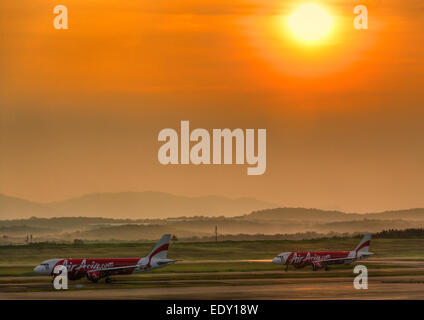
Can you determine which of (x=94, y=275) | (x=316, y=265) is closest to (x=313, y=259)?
(x=316, y=265)

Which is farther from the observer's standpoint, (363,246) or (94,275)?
(363,246)

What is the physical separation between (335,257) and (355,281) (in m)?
31.1

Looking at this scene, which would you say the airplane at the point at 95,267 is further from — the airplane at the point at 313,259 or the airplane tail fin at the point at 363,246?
the airplane tail fin at the point at 363,246

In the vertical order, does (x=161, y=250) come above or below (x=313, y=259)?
above

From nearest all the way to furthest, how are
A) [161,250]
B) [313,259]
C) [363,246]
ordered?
[161,250], [313,259], [363,246]

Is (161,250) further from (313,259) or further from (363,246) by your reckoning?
(363,246)

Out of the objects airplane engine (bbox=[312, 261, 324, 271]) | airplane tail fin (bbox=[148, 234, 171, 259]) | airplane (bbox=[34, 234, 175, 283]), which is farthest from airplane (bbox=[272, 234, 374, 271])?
airplane (bbox=[34, 234, 175, 283])

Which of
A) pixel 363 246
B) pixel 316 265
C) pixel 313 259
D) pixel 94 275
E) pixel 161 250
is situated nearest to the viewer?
pixel 94 275

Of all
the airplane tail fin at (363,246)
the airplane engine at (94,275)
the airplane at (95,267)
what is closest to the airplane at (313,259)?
the airplane tail fin at (363,246)

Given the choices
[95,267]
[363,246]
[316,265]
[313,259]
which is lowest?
[316,265]

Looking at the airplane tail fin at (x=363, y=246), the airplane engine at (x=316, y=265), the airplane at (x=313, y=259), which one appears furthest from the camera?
the airplane tail fin at (x=363, y=246)
